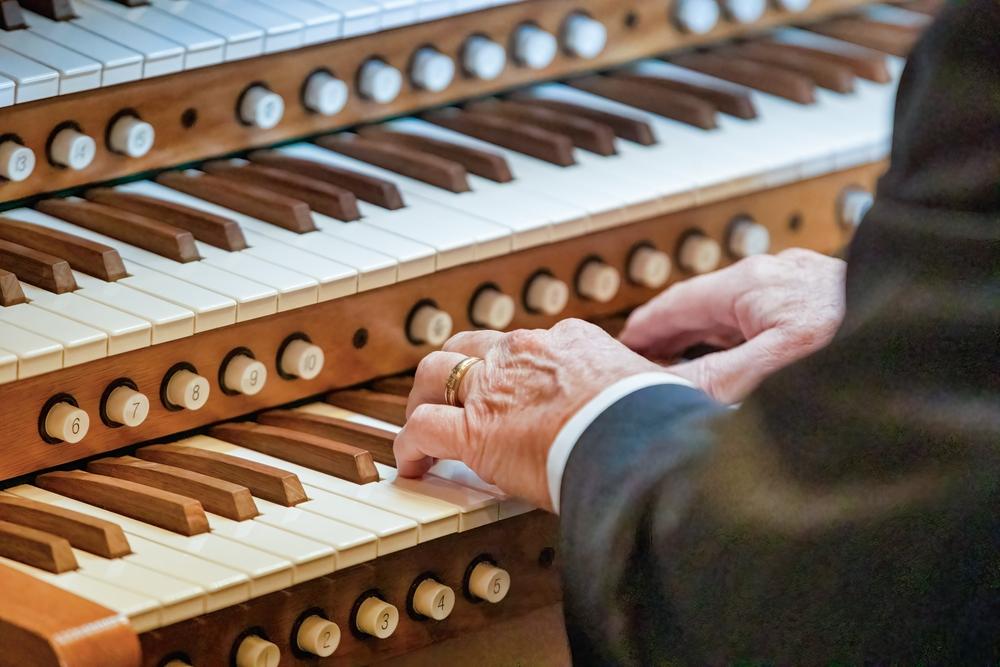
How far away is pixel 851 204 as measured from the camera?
8.22 ft

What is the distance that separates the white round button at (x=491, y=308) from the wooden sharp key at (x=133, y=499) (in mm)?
564

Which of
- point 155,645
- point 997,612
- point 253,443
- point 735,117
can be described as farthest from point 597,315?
point 997,612

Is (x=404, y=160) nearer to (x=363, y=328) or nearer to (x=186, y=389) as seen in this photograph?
(x=363, y=328)

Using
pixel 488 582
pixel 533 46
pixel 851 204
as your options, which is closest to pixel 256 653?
pixel 488 582

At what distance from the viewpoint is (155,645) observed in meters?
1.54

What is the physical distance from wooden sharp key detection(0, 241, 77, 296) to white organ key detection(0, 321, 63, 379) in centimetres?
12

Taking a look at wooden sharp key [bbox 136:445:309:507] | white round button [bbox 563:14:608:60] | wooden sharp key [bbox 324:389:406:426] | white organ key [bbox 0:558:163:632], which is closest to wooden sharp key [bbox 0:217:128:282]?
wooden sharp key [bbox 136:445:309:507]

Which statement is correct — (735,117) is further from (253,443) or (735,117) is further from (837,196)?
(253,443)

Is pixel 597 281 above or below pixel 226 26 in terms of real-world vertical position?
below

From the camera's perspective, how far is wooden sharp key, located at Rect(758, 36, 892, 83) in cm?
273

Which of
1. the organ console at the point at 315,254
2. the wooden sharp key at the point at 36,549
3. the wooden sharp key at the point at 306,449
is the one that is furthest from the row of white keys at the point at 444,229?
the wooden sharp key at the point at 36,549

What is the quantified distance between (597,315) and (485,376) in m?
0.65

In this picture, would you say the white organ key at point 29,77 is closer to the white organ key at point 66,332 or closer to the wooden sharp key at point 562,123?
the white organ key at point 66,332

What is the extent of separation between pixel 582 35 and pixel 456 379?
3.25 feet
